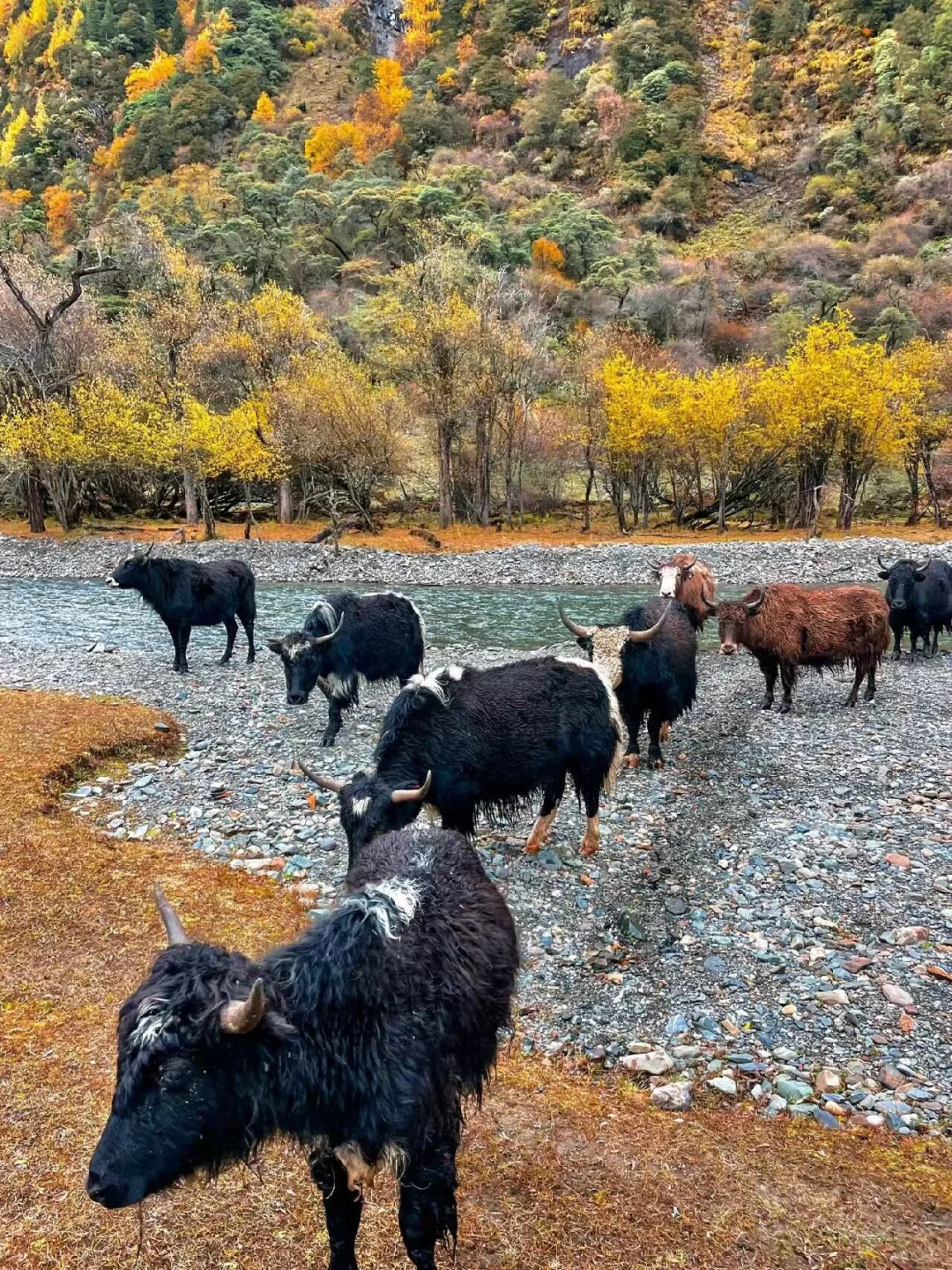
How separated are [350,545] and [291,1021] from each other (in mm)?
31418

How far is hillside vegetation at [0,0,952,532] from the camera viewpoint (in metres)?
34.4

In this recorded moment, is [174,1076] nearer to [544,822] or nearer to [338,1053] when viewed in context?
[338,1053]

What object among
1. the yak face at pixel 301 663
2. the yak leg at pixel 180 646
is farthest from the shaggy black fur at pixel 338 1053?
the yak leg at pixel 180 646

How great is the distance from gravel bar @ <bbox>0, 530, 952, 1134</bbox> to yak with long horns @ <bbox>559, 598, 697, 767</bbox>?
2.27 feet

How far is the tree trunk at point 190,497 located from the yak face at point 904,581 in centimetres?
3196

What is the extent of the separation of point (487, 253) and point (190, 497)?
113 ft

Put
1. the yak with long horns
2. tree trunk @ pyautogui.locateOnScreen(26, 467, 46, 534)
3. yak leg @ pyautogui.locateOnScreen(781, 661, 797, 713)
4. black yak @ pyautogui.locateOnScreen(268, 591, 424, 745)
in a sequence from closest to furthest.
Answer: the yak with long horns < black yak @ pyautogui.locateOnScreen(268, 591, 424, 745) < yak leg @ pyautogui.locateOnScreen(781, 661, 797, 713) < tree trunk @ pyautogui.locateOnScreen(26, 467, 46, 534)

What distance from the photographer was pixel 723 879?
713 cm

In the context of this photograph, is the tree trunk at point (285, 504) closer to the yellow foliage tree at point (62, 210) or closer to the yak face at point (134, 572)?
the yak face at point (134, 572)

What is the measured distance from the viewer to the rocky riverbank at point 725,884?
16.0ft

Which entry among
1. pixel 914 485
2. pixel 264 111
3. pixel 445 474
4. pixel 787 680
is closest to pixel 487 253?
pixel 445 474

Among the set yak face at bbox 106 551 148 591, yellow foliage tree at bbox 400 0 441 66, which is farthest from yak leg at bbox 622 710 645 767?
yellow foliage tree at bbox 400 0 441 66

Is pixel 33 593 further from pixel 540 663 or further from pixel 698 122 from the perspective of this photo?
pixel 698 122

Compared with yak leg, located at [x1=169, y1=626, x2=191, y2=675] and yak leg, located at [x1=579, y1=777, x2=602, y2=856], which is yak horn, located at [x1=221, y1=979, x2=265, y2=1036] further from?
yak leg, located at [x1=169, y1=626, x2=191, y2=675]
